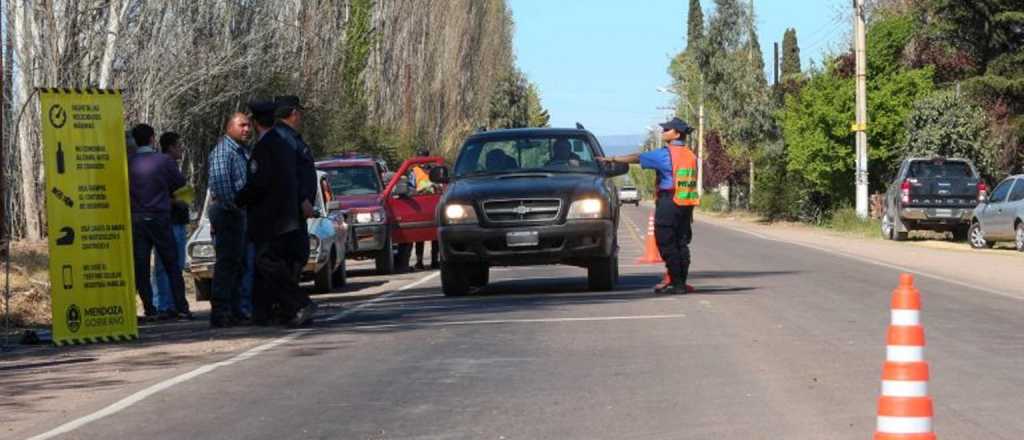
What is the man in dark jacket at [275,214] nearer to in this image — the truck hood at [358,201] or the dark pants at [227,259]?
the dark pants at [227,259]

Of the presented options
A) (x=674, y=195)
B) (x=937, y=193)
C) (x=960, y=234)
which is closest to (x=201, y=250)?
(x=674, y=195)

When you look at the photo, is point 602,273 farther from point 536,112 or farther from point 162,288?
point 536,112

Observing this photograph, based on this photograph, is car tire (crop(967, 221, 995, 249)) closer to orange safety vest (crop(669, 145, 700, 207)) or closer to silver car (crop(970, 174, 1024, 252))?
silver car (crop(970, 174, 1024, 252))

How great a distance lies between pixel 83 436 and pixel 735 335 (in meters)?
5.93

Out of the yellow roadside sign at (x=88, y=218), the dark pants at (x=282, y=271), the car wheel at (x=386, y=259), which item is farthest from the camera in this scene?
the car wheel at (x=386, y=259)

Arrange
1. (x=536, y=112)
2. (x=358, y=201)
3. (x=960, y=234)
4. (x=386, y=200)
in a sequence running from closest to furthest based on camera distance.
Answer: (x=358, y=201)
(x=386, y=200)
(x=960, y=234)
(x=536, y=112)

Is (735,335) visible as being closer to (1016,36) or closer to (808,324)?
(808,324)

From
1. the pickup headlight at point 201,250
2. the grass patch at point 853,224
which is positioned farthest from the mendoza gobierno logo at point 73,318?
the grass patch at point 853,224

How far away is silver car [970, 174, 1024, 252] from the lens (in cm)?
3212

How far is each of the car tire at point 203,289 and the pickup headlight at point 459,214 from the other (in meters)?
3.52

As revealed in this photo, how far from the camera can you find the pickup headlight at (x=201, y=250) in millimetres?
19766

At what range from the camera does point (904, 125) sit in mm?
47438

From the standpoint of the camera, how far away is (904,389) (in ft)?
21.6

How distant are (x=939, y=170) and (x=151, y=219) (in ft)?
82.8
